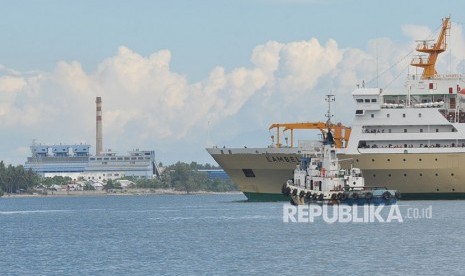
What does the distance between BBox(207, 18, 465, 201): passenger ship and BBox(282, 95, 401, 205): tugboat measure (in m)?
4.54

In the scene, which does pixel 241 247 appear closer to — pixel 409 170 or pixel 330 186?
pixel 330 186

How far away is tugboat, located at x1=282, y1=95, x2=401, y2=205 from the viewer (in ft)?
269

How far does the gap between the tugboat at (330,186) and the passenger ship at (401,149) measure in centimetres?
454

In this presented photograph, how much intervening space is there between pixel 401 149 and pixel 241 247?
111 feet

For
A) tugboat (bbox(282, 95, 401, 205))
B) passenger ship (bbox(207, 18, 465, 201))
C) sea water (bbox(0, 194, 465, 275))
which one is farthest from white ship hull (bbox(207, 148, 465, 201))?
sea water (bbox(0, 194, 465, 275))

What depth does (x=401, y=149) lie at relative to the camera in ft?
297

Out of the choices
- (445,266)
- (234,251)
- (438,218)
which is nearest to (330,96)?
(438,218)

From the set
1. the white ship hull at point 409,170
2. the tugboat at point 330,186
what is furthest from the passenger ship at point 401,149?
the tugboat at point 330,186

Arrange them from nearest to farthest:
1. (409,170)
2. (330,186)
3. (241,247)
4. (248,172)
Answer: (241,247)
(330,186)
(409,170)
(248,172)

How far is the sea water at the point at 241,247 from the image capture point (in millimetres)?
50500

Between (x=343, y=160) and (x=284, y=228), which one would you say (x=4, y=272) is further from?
(x=343, y=160)

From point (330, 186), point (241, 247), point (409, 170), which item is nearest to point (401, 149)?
point (409, 170)

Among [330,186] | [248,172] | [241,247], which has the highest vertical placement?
[248,172]

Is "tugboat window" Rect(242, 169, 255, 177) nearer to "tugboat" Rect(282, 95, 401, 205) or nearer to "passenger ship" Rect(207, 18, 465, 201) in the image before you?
"passenger ship" Rect(207, 18, 465, 201)
